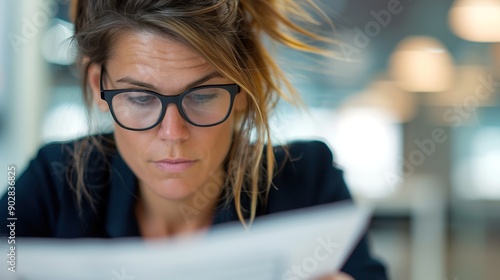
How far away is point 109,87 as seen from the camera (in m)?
0.73

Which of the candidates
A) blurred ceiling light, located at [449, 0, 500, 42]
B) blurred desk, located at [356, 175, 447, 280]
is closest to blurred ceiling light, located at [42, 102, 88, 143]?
blurred desk, located at [356, 175, 447, 280]

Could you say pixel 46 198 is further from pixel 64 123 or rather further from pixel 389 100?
pixel 389 100

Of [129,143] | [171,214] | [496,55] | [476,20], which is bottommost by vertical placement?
[171,214]

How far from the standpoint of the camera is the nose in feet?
2.31

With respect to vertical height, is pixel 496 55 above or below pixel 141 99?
above

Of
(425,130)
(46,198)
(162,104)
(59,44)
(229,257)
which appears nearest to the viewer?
(229,257)

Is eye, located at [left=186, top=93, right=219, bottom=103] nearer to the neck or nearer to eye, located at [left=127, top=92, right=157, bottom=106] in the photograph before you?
eye, located at [left=127, top=92, right=157, bottom=106]

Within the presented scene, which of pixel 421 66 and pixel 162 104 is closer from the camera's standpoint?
pixel 162 104

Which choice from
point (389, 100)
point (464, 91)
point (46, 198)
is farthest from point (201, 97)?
point (464, 91)

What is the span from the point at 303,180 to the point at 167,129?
0.24 metres

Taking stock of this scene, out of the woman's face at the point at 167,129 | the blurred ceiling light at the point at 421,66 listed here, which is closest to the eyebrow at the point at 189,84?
the woman's face at the point at 167,129

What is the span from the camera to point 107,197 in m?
0.85

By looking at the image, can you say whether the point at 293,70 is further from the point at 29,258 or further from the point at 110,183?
the point at 29,258

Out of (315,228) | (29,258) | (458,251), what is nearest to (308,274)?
(315,228)
